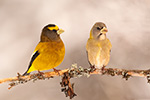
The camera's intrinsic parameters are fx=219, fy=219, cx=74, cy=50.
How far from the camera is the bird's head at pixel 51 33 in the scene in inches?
28.9

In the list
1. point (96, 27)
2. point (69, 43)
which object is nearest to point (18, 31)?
point (69, 43)

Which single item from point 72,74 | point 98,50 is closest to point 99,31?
point 98,50

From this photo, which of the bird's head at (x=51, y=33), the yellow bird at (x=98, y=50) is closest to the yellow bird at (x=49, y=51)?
the bird's head at (x=51, y=33)

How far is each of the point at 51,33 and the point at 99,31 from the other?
0.16 m

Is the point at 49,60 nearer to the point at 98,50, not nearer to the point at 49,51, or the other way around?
the point at 49,51

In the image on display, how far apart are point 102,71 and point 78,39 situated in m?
0.25

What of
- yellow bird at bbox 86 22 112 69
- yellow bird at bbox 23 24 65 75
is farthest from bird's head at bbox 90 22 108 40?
yellow bird at bbox 23 24 65 75

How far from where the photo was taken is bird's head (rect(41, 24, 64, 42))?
0.73m

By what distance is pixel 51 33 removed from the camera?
2.43ft

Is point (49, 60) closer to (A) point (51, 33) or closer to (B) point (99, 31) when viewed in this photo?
(A) point (51, 33)

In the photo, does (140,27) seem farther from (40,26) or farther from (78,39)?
(40,26)

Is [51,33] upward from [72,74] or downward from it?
upward

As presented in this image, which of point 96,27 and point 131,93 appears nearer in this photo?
point 96,27

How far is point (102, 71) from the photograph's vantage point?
0.77 meters
